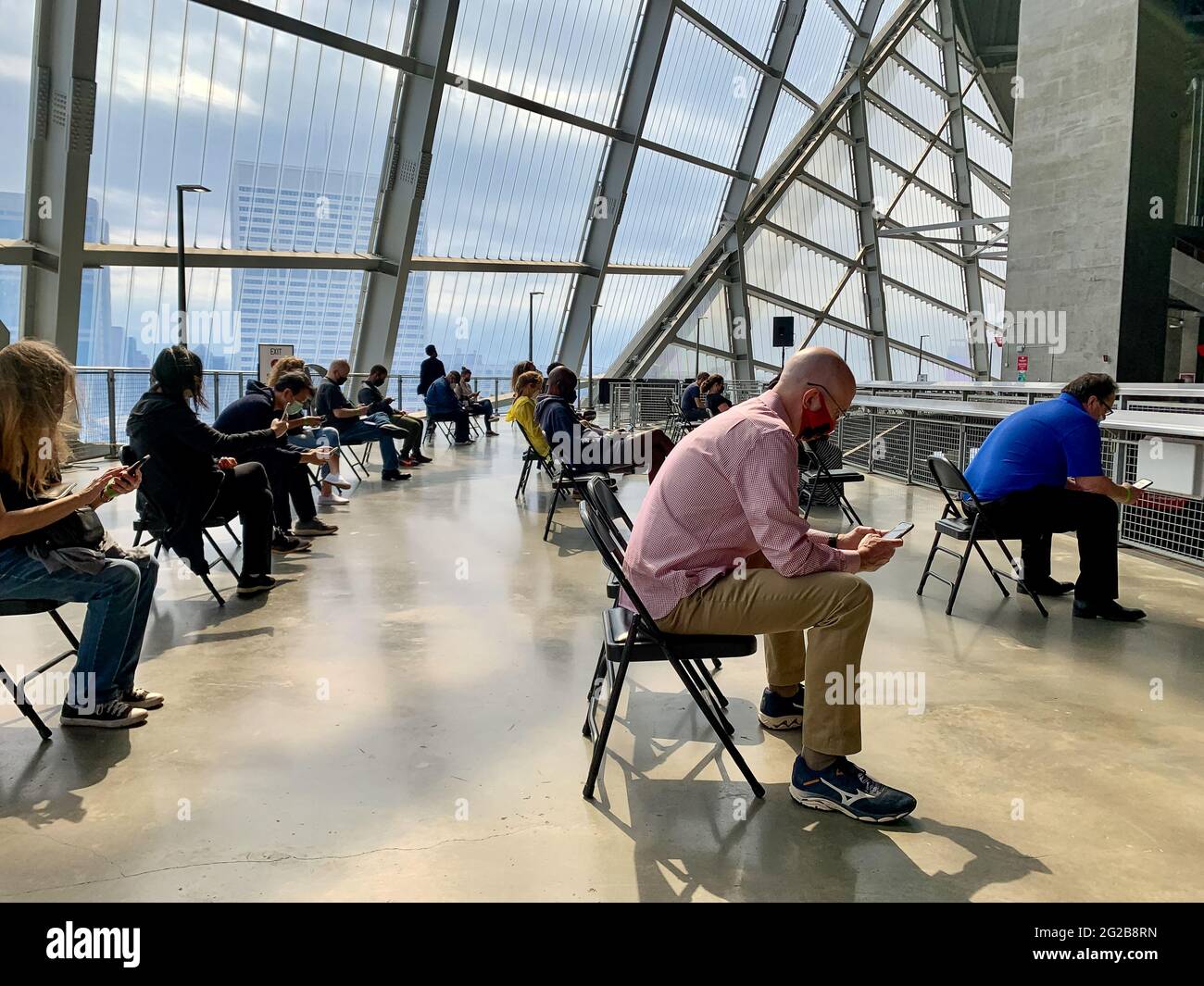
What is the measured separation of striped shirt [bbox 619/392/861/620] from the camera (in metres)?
2.60

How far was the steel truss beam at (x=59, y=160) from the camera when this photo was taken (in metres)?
8.55

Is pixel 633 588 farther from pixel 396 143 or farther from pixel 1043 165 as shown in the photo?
pixel 1043 165

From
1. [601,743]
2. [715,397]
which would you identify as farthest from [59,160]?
[601,743]

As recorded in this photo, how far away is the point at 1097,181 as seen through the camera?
13.3m

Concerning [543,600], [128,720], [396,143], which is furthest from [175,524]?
[396,143]

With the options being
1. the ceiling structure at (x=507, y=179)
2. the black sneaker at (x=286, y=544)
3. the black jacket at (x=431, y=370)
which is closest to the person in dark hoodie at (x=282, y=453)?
the black sneaker at (x=286, y=544)

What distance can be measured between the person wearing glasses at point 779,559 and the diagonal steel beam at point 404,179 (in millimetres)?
11256

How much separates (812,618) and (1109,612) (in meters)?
2.88

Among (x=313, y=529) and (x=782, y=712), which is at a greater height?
(x=313, y=529)

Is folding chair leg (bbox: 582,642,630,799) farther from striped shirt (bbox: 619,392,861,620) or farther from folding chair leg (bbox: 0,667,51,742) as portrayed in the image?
folding chair leg (bbox: 0,667,51,742)

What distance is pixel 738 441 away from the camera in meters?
2.66

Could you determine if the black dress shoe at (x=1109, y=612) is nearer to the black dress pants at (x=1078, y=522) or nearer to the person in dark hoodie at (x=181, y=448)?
the black dress pants at (x=1078, y=522)

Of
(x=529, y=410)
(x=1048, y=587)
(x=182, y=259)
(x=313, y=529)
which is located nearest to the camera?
(x=1048, y=587)

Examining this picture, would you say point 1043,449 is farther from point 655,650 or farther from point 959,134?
point 959,134
